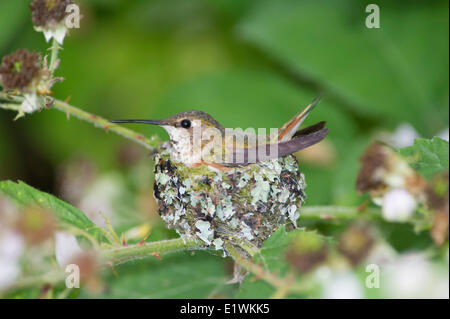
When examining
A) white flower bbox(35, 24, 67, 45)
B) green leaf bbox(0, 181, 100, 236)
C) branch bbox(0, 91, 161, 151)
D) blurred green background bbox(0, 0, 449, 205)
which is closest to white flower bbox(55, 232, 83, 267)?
green leaf bbox(0, 181, 100, 236)

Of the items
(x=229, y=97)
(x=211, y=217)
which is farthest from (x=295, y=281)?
(x=229, y=97)

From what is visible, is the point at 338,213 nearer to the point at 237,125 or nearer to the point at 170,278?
the point at 170,278

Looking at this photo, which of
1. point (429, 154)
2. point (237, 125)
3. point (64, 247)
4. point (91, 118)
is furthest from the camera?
point (237, 125)

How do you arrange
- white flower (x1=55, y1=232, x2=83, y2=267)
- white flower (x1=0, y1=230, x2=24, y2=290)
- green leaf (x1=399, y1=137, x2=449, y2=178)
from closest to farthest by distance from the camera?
1. white flower (x1=0, y1=230, x2=24, y2=290)
2. white flower (x1=55, y1=232, x2=83, y2=267)
3. green leaf (x1=399, y1=137, x2=449, y2=178)

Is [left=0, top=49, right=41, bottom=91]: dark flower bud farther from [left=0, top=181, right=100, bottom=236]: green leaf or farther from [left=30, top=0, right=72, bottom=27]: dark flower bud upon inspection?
[left=0, top=181, right=100, bottom=236]: green leaf

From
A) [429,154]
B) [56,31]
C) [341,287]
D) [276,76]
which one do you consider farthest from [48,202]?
[276,76]

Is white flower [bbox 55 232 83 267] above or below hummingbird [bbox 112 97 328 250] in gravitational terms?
below

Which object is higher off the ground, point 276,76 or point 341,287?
point 276,76
